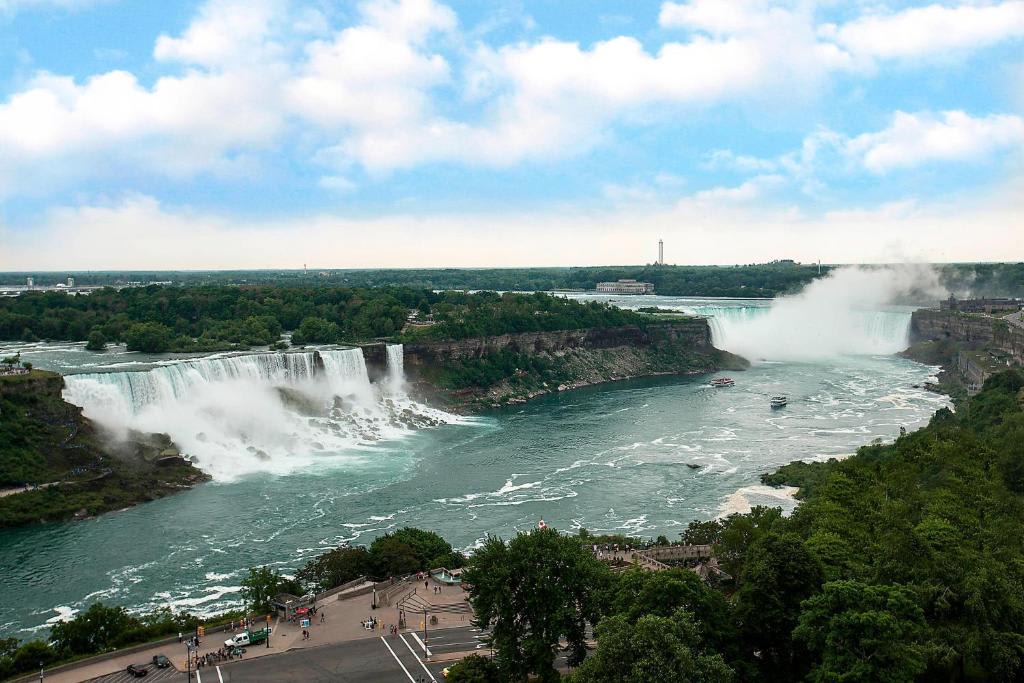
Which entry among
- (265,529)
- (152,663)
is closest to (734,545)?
(152,663)

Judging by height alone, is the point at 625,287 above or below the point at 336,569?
above

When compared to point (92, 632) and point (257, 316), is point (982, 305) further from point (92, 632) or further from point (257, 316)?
point (92, 632)

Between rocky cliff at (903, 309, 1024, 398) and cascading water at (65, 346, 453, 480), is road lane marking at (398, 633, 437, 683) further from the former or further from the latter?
rocky cliff at (903, 309, 1024, 398)

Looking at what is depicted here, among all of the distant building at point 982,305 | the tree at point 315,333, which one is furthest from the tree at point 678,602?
the distant building at point 982,305

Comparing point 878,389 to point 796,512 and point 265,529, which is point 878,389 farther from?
point 265,529

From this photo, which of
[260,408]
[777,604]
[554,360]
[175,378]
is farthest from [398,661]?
[554,360]

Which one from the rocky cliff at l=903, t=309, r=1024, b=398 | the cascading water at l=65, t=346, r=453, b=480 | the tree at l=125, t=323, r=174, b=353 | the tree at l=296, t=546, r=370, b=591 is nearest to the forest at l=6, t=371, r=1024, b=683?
the tree at l=296, t=546, r=370, b=591
